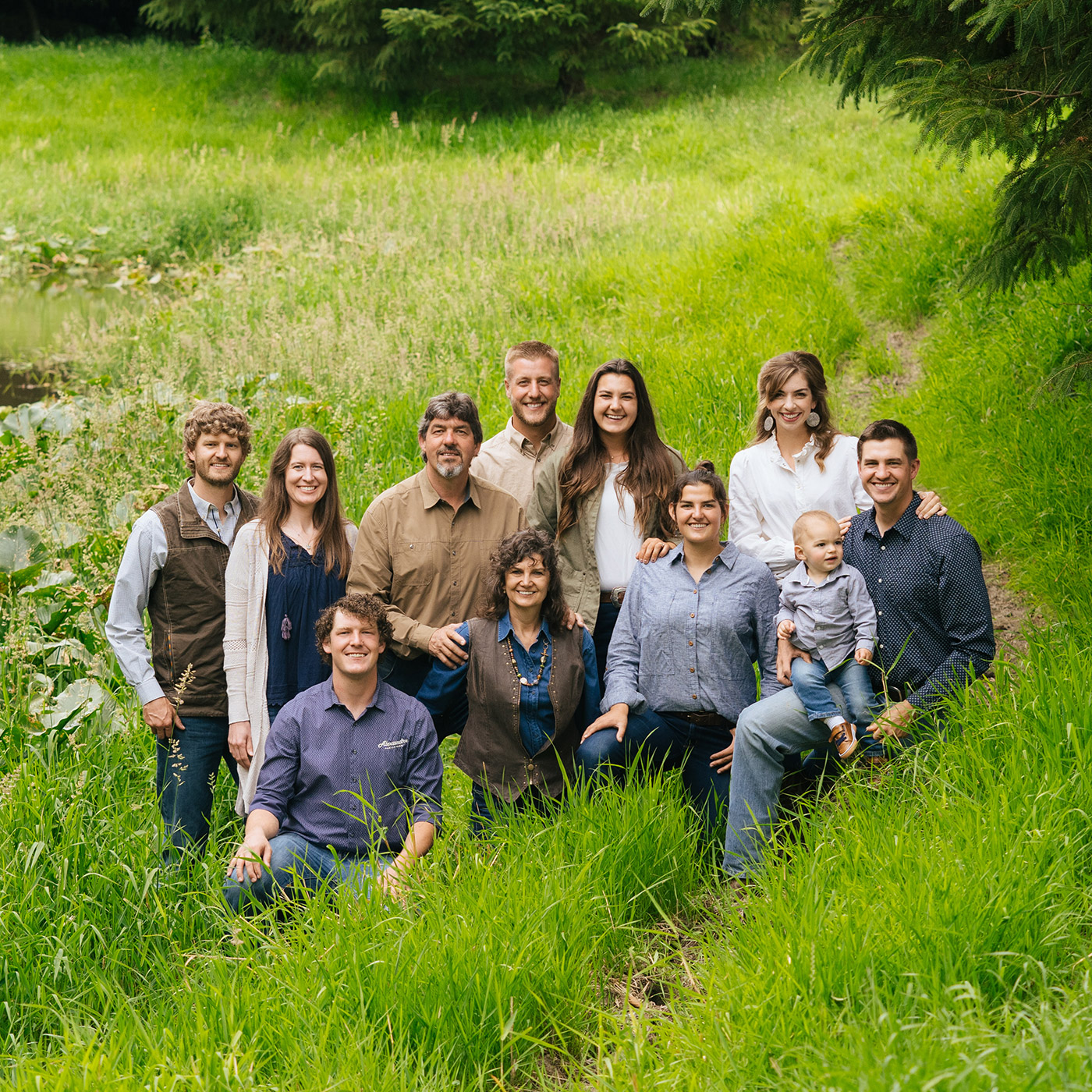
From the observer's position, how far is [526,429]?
16.3 feet

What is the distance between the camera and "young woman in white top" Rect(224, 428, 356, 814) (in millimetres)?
4172

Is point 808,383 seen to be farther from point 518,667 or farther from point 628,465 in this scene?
point 518,667

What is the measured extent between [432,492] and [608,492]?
0.76m

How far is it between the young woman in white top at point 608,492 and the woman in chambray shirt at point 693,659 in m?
0.31

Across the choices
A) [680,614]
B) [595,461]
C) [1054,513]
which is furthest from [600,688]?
[1054,513]

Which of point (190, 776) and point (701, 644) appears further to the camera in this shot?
point (190, 776)

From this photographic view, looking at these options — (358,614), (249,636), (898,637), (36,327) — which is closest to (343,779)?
(358,614)

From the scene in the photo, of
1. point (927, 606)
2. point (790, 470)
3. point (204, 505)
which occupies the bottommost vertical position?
point (927, 606)

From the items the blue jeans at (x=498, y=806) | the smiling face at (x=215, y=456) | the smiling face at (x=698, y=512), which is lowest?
the blue jeans at (x=498, y=806)

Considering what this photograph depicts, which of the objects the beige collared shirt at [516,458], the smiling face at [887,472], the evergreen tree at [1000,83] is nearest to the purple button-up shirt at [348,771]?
the beige collared shirt at [516,458]

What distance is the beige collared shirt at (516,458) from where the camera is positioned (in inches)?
194

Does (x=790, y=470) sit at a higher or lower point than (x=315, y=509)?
lower

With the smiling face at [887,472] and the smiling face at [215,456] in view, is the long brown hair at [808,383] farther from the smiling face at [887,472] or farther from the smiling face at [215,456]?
the smiling face at [215,456]

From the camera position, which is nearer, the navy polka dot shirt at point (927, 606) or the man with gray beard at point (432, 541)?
the navy polka dot shirt at point (927, 606)
